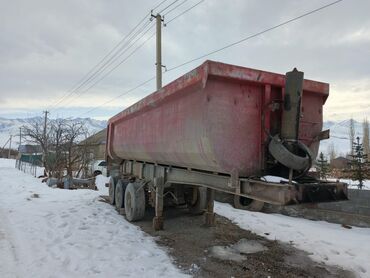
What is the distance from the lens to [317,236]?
6.84m

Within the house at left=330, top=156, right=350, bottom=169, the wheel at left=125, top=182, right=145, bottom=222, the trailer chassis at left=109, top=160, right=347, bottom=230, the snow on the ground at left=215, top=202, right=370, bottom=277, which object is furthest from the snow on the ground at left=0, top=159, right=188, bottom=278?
the house at left=330, top=156, right=350, bottom=169

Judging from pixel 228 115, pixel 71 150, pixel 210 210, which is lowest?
pixel 210 210

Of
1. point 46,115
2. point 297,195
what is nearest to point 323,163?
point 297,195

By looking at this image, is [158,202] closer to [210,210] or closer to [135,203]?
[135,203]

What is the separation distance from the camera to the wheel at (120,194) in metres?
9.04

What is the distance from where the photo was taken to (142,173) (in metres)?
8.08

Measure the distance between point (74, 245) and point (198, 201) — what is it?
3.41 meters

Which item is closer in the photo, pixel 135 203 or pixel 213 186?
pixel 213 186

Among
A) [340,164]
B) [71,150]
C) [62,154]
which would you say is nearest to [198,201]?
[71,150]

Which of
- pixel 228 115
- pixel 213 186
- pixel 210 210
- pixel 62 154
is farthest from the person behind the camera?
pixel 62 154

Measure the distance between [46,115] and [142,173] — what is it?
4525 cm

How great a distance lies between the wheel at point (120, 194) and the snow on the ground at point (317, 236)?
2.51 meters

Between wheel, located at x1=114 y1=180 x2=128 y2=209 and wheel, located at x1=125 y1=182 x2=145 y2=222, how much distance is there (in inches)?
34.4

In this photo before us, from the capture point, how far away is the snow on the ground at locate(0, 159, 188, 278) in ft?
15.3
